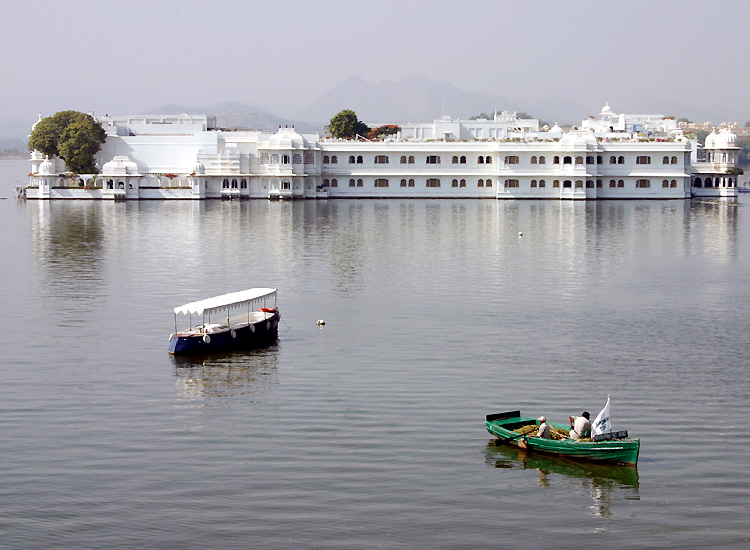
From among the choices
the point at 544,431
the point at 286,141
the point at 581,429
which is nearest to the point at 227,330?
the point at 544,431

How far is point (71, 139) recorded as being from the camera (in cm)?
8294

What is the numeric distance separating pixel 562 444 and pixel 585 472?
0.59 metres

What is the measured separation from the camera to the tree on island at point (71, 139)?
8338 cm

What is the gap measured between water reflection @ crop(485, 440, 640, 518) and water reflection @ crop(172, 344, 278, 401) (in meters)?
5.43

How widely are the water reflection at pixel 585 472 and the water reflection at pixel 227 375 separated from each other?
543 centimetres

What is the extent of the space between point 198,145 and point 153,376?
223 ft

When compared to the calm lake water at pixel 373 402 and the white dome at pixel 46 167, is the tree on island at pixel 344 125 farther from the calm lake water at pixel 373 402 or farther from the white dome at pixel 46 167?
the calm lake water at pixel 373 402

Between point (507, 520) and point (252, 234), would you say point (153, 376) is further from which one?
point (252, 234)

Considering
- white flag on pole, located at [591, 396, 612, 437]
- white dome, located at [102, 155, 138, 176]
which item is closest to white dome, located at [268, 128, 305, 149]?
white dome, located at [102, 155, 138, 176]

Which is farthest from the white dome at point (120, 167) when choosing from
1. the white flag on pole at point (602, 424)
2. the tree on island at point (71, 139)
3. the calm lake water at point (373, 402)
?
the white flag on pole at point (602, 424)

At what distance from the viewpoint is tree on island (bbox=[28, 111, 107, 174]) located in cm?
8338

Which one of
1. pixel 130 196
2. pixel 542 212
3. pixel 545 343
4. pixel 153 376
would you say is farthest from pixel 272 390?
pixel 130 196

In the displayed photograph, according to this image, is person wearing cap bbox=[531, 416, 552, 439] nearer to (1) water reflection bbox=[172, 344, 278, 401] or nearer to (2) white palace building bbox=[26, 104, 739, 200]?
(1) water reflection bbox=[172, 344, 278, 401]

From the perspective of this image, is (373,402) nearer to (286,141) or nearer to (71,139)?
(286,141)
